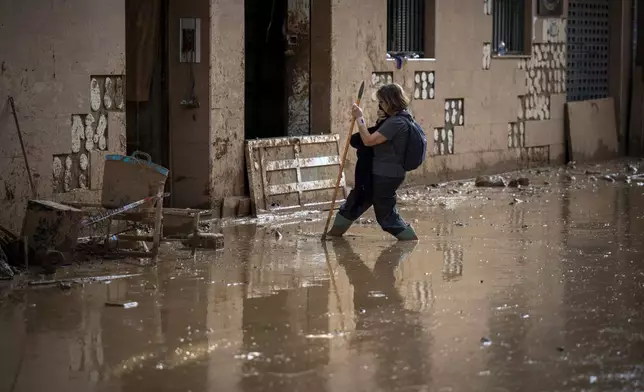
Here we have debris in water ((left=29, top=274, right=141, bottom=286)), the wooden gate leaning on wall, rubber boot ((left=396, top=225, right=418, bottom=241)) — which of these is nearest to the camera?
debris in water ((left=29, top=274, right=141, bottom=286))

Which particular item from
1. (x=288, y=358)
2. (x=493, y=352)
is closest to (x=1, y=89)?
(x=288, y=358)

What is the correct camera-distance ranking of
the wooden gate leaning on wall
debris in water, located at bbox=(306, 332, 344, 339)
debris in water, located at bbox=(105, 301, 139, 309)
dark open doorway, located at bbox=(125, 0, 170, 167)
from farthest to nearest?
the wooden gate leaning on wall → dark open doorway, located at bbox=(125, 0, 170, 167) → debris in water, located at bbox=(105, 301, 139, 309) → debris in water, located at bbox=(306, 332, 344, 339)

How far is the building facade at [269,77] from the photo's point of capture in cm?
1068

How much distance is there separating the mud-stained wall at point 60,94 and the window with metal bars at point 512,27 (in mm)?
7989

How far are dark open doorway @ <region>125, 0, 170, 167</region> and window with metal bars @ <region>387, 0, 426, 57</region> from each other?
3.98 metres

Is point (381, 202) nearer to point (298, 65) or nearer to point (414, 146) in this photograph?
point (414, 146)

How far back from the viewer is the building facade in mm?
10680

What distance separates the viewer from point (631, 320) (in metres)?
7.74

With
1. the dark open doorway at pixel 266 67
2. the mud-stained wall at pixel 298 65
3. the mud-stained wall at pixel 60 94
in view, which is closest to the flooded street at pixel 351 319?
the mud-stained wall at pixel 60 94

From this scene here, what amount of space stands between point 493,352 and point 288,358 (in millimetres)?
1255

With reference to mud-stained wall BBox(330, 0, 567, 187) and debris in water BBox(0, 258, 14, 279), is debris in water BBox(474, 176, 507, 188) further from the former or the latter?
debris in water BBox(0, 258, 14, 279)

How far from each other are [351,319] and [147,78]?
584cm

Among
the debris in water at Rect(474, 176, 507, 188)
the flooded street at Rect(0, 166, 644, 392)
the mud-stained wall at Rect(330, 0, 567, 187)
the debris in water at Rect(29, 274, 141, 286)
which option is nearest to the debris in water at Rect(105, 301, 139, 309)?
the flooded street at Rect(0, 166, 644, 392)

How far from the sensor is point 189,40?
12625 millimetres
